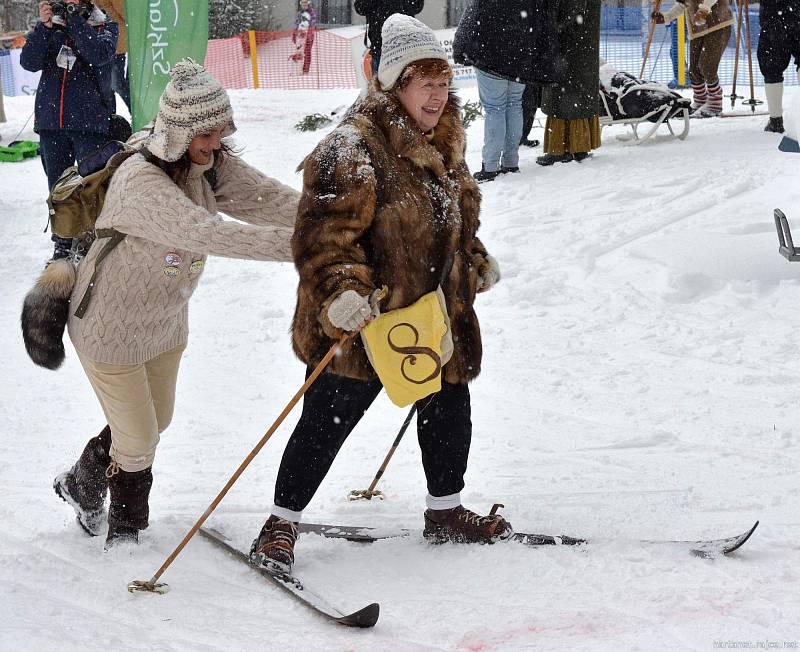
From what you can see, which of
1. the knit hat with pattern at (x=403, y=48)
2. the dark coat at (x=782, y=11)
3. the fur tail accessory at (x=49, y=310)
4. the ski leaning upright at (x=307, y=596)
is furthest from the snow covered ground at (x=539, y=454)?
the knit hat with pattern at (x=403, y=48)

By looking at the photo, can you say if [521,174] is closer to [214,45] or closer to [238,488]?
[238,488]

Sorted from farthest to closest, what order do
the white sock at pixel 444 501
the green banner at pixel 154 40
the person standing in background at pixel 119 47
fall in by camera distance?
the person standing in background at pixel 119 47 < the green banner at pixel 154 40 < the white sock at pixel 444 501

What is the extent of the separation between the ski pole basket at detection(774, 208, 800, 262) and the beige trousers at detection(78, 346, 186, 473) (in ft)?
10.7

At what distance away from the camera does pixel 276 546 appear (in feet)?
11.1

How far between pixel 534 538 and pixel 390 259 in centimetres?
111

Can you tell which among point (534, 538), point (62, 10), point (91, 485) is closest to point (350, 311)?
point (534, 538)

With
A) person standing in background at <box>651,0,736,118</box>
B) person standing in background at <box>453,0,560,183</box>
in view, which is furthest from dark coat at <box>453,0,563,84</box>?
person standing in background at <box>651,0,736,118</box>

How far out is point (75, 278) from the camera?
139 inches

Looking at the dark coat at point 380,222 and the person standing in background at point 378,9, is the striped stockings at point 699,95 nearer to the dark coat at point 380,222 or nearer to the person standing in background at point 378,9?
the person standing in background at point 378,9

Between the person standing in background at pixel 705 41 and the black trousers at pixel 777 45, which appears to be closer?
the black trousers at pixel 777 45

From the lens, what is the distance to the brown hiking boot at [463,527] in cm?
356

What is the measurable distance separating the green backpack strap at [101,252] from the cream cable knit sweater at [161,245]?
0.05 feet

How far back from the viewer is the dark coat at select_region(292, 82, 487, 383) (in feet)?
10.2

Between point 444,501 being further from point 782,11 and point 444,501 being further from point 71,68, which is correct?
point 782,11
